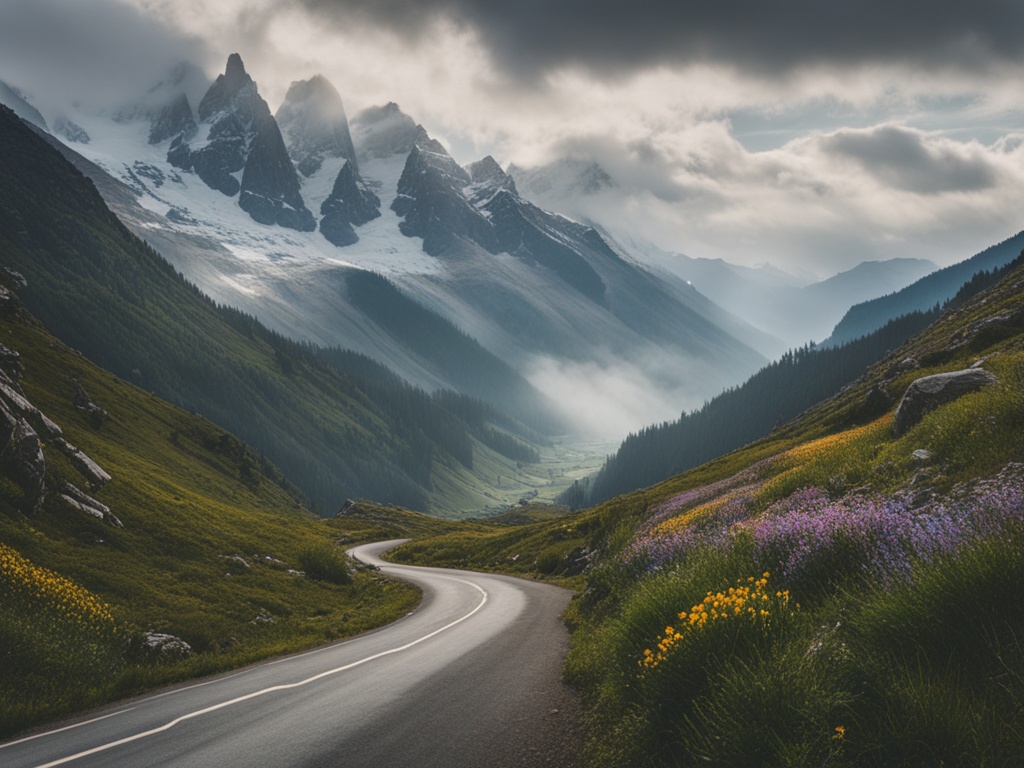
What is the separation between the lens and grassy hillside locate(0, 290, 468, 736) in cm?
1645

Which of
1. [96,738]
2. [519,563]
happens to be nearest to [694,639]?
[96,738]

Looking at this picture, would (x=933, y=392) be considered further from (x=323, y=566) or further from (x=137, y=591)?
(x=323, y=566)

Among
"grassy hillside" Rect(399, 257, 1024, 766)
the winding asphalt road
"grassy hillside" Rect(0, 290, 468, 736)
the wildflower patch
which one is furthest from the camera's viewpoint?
"grassy hillside" Rect(0, 290, 468, 736)

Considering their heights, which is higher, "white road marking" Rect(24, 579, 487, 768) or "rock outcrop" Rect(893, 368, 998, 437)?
"rock outcrop" Rect(893, 368, 998, 437)

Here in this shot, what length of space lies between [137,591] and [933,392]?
106ft

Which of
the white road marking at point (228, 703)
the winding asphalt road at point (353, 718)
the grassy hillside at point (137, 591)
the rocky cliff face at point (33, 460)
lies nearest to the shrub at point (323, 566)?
the grassy hillside at point (137, 591)

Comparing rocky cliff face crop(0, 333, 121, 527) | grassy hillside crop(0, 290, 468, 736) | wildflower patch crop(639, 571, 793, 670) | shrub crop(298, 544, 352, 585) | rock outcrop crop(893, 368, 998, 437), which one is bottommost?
shrub crop(298, 544, 352, 585)

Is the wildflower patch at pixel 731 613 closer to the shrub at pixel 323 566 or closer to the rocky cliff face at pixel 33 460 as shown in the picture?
the rocky cliff face at pixel 33 460

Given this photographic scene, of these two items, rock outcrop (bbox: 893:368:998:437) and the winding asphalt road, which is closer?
the winding asphalt road

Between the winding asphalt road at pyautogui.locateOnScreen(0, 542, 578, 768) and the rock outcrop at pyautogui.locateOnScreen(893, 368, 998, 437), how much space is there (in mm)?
14457

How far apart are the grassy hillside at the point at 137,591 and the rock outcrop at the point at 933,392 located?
25149mm

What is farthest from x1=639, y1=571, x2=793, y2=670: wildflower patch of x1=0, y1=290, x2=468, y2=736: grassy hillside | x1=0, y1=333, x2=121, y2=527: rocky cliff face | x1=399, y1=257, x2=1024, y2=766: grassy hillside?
x1=0, y1=333, x2=121, y2=527: rocky cliff face

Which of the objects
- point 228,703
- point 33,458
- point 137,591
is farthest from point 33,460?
point 228,703

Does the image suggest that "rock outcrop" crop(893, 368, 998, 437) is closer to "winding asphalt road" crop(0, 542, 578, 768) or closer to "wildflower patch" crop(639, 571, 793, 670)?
"wildflower patch" crop(639, 571, 793, 670)
